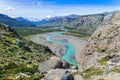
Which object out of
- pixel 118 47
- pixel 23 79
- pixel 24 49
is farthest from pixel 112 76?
pixel 24 49

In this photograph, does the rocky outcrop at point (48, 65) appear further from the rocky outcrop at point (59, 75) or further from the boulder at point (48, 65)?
the rocky outcrop at point (59, 75)

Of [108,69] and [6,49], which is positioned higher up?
[108,69]

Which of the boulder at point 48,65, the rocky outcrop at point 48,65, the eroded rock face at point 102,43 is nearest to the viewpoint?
the rocky outcrop at point 48,65

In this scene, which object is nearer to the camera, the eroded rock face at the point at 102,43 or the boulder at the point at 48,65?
the boulder at the point at 48,65

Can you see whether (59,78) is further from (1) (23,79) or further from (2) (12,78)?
(2) (12,78)

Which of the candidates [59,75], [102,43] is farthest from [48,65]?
[102,43]

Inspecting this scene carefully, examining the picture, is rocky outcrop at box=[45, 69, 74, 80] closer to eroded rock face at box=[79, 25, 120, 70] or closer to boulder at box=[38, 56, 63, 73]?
boulder at box=[38, 56, 63, 73]

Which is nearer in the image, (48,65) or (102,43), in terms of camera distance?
(48,65)

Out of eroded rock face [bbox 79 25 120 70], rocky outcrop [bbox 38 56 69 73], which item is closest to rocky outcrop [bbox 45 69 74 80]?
rocky outcrop [bbox 38 56 69 73]

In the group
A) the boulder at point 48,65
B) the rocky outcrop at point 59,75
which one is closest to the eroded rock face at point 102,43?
the boulder at point 48,65

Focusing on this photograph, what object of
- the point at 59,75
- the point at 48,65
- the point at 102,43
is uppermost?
the point at 59,75

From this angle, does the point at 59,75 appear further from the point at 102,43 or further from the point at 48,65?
the point at 102,43
